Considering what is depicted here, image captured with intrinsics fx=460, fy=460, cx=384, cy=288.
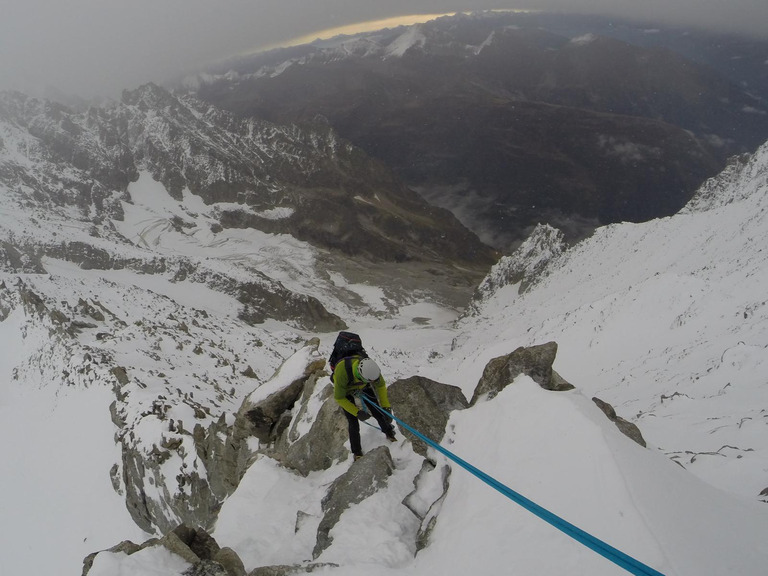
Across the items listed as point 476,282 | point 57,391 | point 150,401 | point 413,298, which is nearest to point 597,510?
point 150,401

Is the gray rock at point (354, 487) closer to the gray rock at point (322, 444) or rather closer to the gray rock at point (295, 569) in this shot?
the gray rock at point (295, 569)

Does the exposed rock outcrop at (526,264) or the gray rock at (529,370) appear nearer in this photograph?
the gray rock at (529,370)

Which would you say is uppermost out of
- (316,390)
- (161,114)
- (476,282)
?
(161,114)

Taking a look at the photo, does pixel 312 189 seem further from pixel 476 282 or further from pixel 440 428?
pixel 440 428

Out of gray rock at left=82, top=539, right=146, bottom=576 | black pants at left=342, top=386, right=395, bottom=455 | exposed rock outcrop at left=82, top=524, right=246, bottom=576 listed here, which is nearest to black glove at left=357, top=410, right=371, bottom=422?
black pants at left=342, top=386, right=395, bottom=455

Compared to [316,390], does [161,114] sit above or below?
above

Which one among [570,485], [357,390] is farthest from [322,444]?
[570,485]

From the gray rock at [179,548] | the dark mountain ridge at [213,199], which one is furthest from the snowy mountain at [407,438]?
the dark mountain ridge at [213,199]
